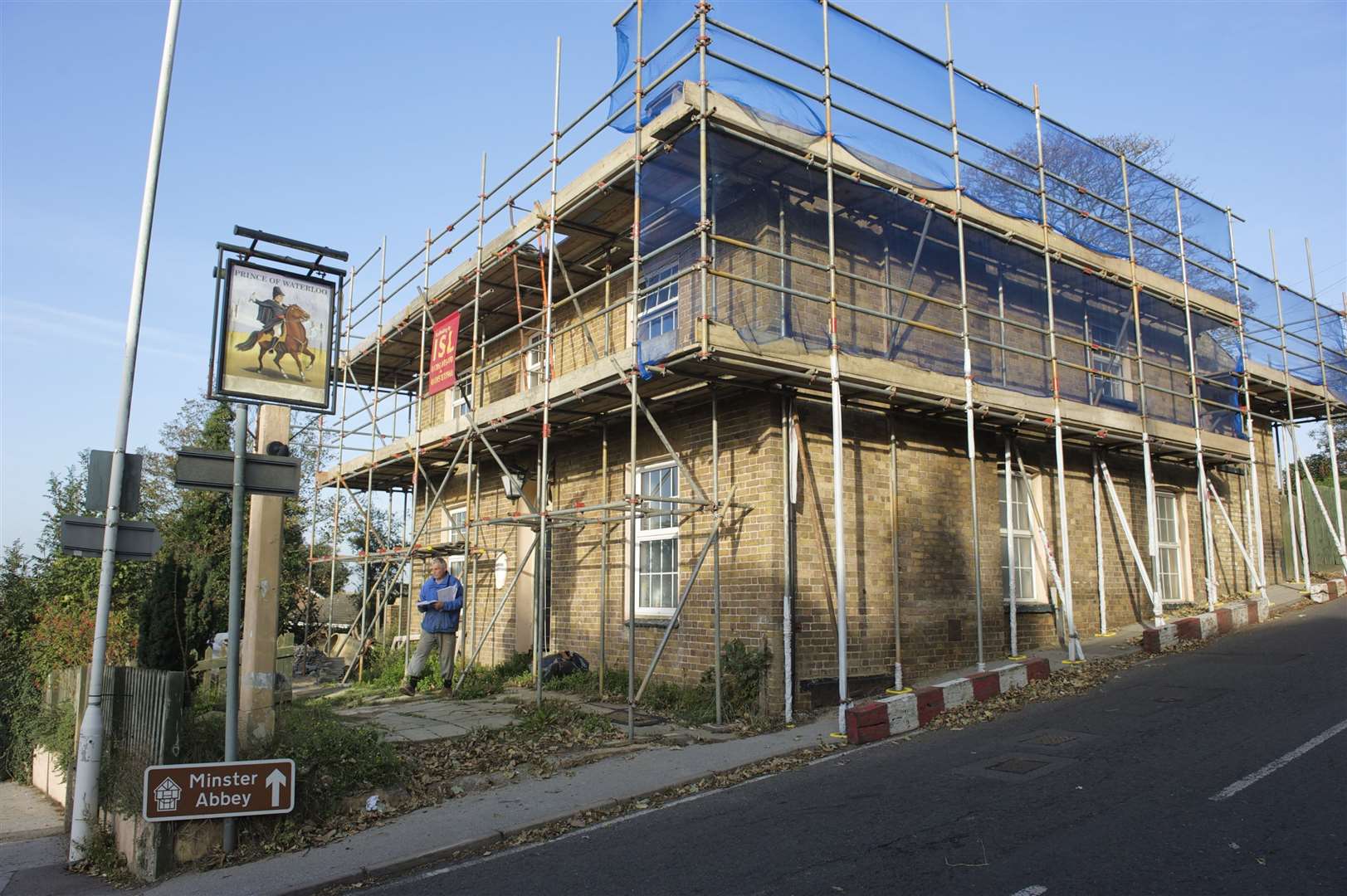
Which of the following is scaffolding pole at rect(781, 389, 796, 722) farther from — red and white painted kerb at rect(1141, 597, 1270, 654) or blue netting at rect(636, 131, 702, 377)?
red and white painted kerb at rect(1141, 597, 1270, 654)

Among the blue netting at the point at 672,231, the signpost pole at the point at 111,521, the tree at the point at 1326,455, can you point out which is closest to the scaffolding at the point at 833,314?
the blue netting at the point at 672,231

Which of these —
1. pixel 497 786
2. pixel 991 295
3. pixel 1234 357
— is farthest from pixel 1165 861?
pixel 1234 357

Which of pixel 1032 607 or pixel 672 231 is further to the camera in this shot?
pixel 1032 607

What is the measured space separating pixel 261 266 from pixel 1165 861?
7.67 metres

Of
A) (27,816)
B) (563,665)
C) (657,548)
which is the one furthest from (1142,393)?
(27,816)

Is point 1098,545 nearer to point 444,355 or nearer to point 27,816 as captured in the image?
point 444,355

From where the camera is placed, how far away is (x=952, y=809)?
6395mm

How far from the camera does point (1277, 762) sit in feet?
23.3

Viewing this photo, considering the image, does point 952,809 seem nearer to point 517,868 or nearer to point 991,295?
point 517,868

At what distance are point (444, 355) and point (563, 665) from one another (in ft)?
17.0

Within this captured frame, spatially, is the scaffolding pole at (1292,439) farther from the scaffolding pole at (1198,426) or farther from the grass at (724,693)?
the grass at (724,693)

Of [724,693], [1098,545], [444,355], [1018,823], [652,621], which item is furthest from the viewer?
A: [444,355]

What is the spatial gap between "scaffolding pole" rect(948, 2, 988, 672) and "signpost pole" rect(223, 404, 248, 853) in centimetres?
800

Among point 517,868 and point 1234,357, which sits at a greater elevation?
point 1234,357
